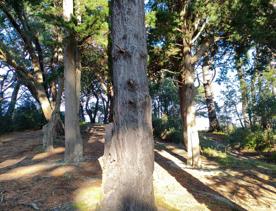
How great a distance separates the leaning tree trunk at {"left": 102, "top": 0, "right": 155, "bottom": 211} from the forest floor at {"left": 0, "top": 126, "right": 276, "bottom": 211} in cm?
87

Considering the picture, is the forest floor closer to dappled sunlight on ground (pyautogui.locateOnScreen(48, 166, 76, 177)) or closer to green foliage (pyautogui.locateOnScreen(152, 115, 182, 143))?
dappled sunlight on ground (pyautogui.locateOnScreen(48, 166, 76, 177))

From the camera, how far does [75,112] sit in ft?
32.9

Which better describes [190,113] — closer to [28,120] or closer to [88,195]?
[88,195]

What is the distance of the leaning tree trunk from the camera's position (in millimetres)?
4363

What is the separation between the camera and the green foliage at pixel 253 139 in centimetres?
1614

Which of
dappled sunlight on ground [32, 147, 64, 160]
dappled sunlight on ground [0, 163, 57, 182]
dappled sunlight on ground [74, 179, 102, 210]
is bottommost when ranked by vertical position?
dappled sunlight on ground [74, 179, 102, 210]

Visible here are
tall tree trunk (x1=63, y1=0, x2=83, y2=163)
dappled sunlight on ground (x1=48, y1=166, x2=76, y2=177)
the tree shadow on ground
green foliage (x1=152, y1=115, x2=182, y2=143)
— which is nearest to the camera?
the tree shadow on ground

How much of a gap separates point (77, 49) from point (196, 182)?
17.1 feet

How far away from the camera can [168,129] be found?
19.8 m

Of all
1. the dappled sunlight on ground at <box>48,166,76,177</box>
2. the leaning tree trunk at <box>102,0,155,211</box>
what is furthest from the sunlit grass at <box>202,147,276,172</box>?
the leaning tree trunk at <box>102,0,155,211</box>

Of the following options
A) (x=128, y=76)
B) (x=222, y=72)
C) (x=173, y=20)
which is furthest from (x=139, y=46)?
(x=222, y=72)

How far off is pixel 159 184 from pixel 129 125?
386cm

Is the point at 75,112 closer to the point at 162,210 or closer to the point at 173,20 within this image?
the point at 173,20

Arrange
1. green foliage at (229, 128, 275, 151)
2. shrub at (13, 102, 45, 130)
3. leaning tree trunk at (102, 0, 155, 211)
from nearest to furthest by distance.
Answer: leaning tree trunk at (102, 0, 155, 211)
green foliage at (229, 128, 275, 151)
shrub at (13, 102, 45, 130)
